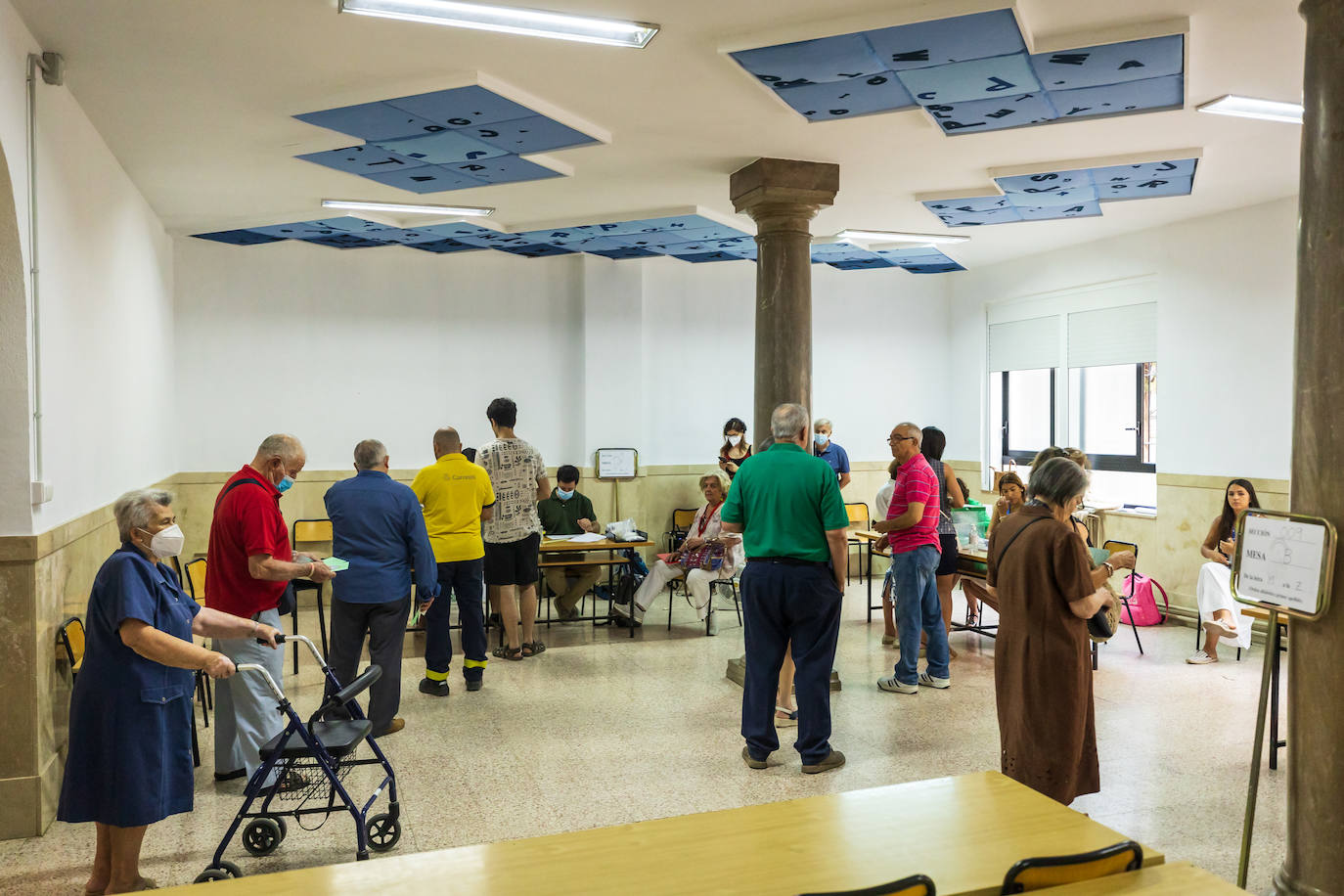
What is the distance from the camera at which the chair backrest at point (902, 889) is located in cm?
184

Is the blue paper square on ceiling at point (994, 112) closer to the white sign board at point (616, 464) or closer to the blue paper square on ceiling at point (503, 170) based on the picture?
the blue paper square on ceiling at point (503, 170)

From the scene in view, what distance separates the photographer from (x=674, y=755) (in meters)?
5.01

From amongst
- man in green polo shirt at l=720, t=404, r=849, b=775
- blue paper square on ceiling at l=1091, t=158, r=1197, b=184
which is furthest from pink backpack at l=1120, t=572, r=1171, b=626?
man in green polo shirt at l=720, t=404, r=849, b=775

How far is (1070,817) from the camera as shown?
8.03ft

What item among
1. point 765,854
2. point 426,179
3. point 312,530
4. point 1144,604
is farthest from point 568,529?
point 765,854

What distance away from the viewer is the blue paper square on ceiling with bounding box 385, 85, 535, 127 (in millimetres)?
4812

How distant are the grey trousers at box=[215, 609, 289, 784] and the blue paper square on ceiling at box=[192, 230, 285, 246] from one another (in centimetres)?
506

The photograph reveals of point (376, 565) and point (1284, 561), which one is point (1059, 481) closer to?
point (1284, 561)

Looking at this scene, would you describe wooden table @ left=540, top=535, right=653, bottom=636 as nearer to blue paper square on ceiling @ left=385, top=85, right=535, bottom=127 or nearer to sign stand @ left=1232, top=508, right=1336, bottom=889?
blue paper square on ceiling @ left=385, top=85, right=535, bottom=127

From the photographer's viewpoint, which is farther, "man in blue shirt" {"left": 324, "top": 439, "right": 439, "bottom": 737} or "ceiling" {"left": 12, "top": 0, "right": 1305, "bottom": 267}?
"man in blue shirt" {"left": 324, "top": 439, "right": 439, "bottom": 737}

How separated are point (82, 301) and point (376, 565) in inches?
77.7

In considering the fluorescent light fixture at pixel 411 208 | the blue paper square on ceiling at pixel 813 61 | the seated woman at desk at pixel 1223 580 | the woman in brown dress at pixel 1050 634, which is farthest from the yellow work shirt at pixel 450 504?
the seated woman at desk at pixel 1223 580

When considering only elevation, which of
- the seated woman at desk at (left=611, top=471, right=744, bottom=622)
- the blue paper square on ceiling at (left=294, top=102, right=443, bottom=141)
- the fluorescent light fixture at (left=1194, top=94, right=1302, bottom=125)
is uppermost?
Answer: the fluorescent light fixture at (left=1194, top=94, right=1302, bottom=125)

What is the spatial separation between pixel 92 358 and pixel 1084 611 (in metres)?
4.93
